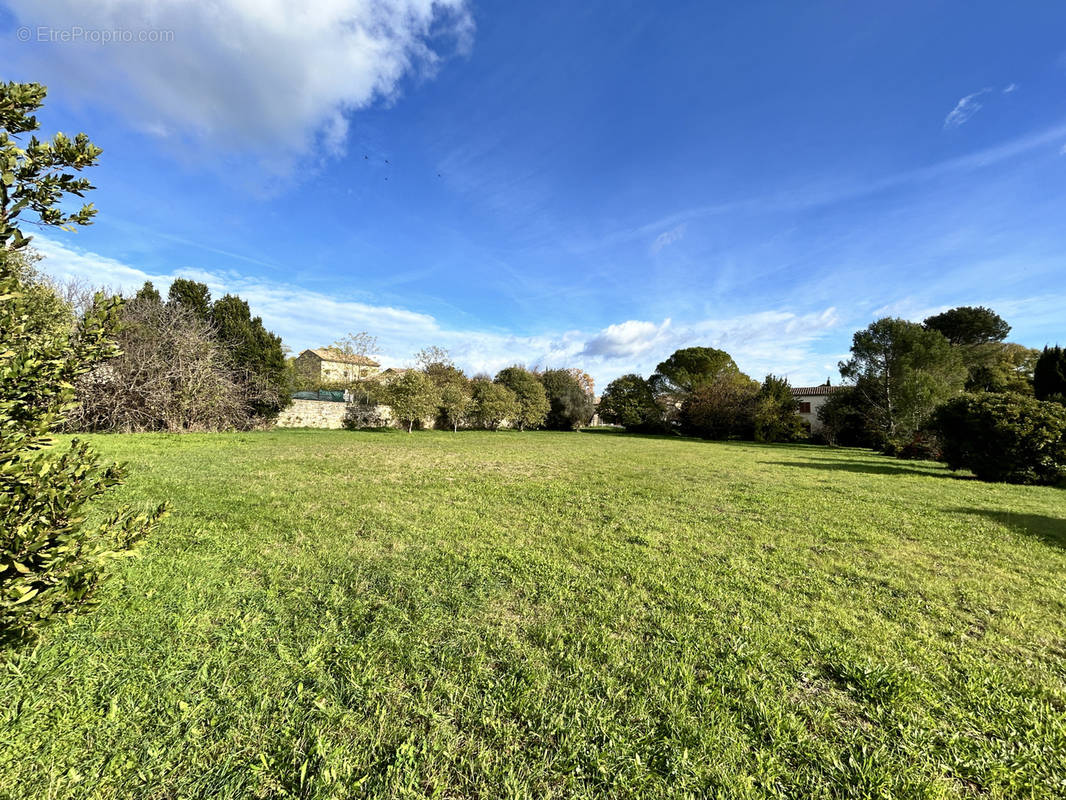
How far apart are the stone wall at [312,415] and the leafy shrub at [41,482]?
895 inches

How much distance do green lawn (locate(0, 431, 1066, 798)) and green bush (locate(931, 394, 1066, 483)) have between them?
7.72 metres

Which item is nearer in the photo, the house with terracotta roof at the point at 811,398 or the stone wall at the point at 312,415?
the stone wall at the point at 312,415

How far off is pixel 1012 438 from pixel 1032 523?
6.30 metres

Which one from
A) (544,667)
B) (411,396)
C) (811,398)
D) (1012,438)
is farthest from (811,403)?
(544,667)

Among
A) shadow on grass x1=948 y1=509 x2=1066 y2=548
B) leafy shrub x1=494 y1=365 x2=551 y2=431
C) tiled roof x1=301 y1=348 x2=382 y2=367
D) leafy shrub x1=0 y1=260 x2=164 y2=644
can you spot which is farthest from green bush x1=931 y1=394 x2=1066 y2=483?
tiled roof x1=301 y1=348 x2=382 y2=367

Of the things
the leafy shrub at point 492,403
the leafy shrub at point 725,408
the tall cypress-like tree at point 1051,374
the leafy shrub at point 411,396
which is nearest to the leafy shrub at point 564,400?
the leafy shrub at point 492,403

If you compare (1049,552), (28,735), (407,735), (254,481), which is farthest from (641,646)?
(254,481)

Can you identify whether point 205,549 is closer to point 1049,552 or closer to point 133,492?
point 133,492

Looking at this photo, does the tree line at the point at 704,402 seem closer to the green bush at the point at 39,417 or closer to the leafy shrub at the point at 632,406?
the leafy shrub at the point at 632,406

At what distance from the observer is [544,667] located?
2.29m

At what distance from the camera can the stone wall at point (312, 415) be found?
21719mm

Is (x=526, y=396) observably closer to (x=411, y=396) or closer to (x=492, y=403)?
(x=492, y=403)

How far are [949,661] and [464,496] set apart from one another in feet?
18.3

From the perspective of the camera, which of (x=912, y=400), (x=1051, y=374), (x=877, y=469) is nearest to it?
(x=877, y=469)
